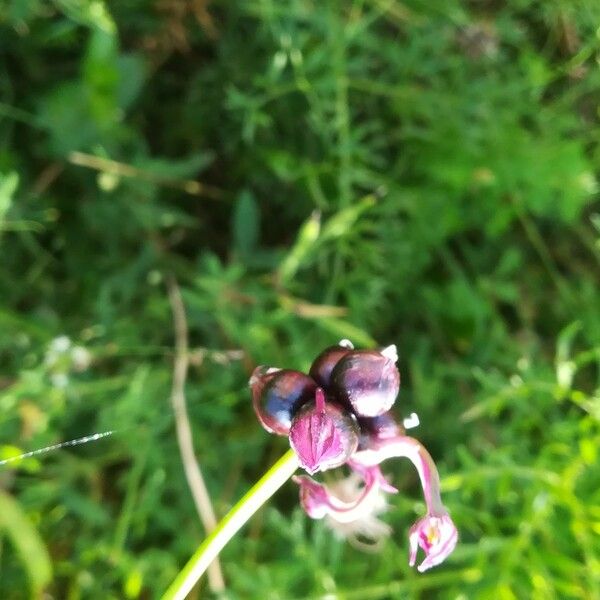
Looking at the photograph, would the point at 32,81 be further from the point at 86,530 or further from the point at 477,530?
the point at 477,530

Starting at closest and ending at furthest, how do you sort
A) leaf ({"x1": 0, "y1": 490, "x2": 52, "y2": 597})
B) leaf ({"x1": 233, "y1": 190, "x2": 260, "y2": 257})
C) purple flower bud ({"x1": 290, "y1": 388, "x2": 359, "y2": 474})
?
purple flower bud ({"x1": 290, "y1": 388, "x2": 359, "y2": 474})
leaf ({"x1": 0, "y1": 490, "x2": 52, "y2": 597})
leaf ({"x1": 233, "y1": 190, "x2": 260, "y2": 257})

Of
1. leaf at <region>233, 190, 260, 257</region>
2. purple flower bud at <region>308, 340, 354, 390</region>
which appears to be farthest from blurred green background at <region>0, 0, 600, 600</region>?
purple flower bud at <region>308, 340, 354, 390</region>

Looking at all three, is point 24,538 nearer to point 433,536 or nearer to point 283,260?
point 283,260

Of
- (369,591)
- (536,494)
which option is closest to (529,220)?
(536,494)

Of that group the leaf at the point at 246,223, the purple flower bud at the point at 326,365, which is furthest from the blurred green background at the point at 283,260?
the purple flower bud at the point at 326,365

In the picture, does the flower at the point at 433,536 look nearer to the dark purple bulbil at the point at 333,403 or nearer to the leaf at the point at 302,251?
the dark purple bulbil at the point at 333,403

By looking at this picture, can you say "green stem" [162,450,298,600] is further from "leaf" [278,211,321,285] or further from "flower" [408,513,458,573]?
"leaf" [278,211,321,285]

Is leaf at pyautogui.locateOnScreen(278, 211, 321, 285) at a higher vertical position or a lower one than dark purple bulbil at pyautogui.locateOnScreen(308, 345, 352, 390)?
lower
